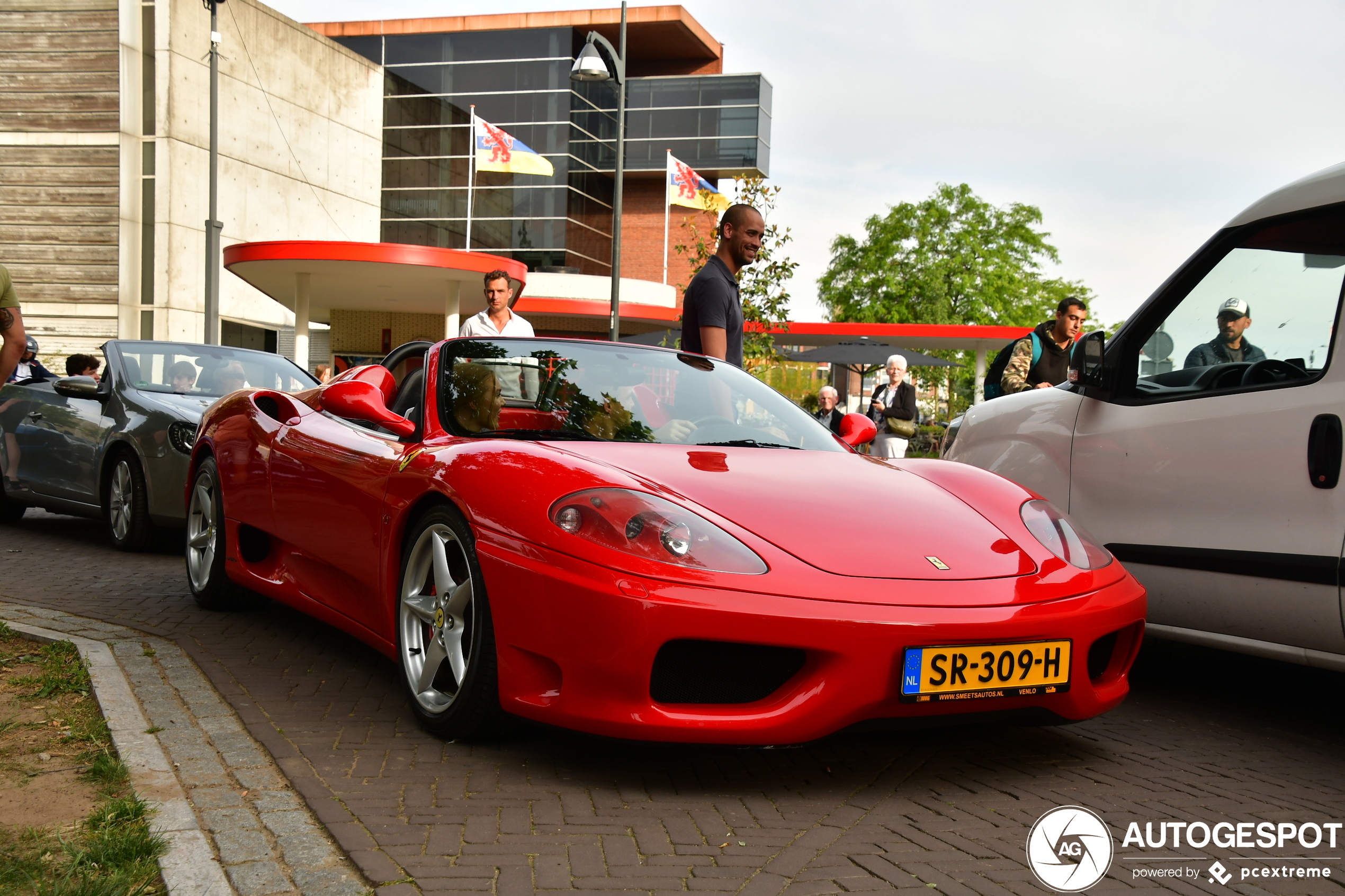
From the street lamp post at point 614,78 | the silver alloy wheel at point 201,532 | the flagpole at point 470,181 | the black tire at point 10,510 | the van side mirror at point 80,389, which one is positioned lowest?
the black tire at point 10,510

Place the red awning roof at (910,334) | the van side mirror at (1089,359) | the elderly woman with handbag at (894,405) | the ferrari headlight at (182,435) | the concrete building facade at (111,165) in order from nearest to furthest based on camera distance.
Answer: the van side mirror at (1089,359)
the ferrari headlight at (182,435)
the elderly woman with handbag at (894,405)
the concrete building facade at (111,165)
the red awning roof at (910,334)

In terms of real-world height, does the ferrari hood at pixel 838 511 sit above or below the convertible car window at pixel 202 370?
below

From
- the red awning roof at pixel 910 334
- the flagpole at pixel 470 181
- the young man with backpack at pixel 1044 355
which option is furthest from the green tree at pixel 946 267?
the young man with backpack at pixel 1044 355

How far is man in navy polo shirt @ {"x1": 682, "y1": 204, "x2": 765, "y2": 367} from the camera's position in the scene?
621 cm

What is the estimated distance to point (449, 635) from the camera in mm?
3512

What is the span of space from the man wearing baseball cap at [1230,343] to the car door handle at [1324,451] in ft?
1.39

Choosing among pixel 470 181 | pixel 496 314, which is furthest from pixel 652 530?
pixel 470 181

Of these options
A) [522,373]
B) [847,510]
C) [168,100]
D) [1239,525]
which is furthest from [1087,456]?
[168,100]

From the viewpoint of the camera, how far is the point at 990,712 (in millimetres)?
3148

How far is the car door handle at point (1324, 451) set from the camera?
147 inches

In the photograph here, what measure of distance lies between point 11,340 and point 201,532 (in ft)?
5.95

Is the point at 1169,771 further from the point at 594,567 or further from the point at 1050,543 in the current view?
the point at 594,567

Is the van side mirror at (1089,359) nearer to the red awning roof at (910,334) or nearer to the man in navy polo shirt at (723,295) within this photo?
the man in navy polo shirt at (723,295)

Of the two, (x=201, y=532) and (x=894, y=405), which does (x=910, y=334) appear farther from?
(x=201, y=532)
